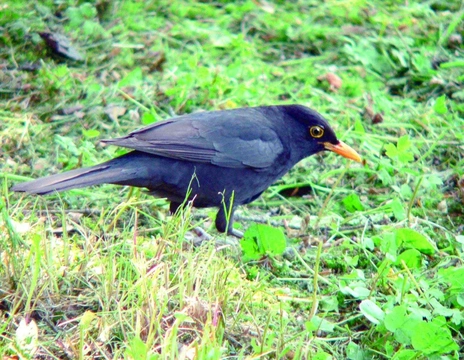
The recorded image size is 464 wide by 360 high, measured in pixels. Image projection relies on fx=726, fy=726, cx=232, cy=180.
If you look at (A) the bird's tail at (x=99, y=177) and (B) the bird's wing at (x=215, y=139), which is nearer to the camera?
(A) the bird's tail at (x=99, y=177)

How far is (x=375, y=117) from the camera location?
6.61 metres

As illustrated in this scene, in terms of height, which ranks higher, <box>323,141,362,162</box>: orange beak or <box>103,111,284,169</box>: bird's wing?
<box>103,111,284,169</box>: bird's wing

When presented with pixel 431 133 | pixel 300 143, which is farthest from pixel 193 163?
pixel 431 133

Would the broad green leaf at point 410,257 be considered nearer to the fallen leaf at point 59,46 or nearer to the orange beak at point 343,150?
the orange beak at point 343,150

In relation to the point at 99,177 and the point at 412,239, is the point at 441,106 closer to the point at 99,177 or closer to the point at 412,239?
the point at 412,239

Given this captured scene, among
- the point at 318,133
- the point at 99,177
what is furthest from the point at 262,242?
the point at 318,133

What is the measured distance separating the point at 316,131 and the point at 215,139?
82 centimetres

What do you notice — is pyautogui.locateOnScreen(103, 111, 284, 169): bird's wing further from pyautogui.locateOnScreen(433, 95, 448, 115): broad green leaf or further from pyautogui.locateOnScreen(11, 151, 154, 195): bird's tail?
pyautogui.locateOnScreen(433, 95, 448, 115): broad green leaf

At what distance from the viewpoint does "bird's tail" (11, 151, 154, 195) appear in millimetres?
4426

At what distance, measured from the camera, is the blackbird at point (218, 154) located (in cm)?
488

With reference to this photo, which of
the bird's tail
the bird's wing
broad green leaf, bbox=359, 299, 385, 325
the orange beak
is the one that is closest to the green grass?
broad green leaf, bbox=359, 299, 385, 325

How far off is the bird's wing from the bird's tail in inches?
4.7

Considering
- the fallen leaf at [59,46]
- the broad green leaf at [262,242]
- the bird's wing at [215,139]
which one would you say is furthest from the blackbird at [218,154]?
the fallen leaf at [59,46]

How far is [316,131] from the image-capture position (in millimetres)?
5512
